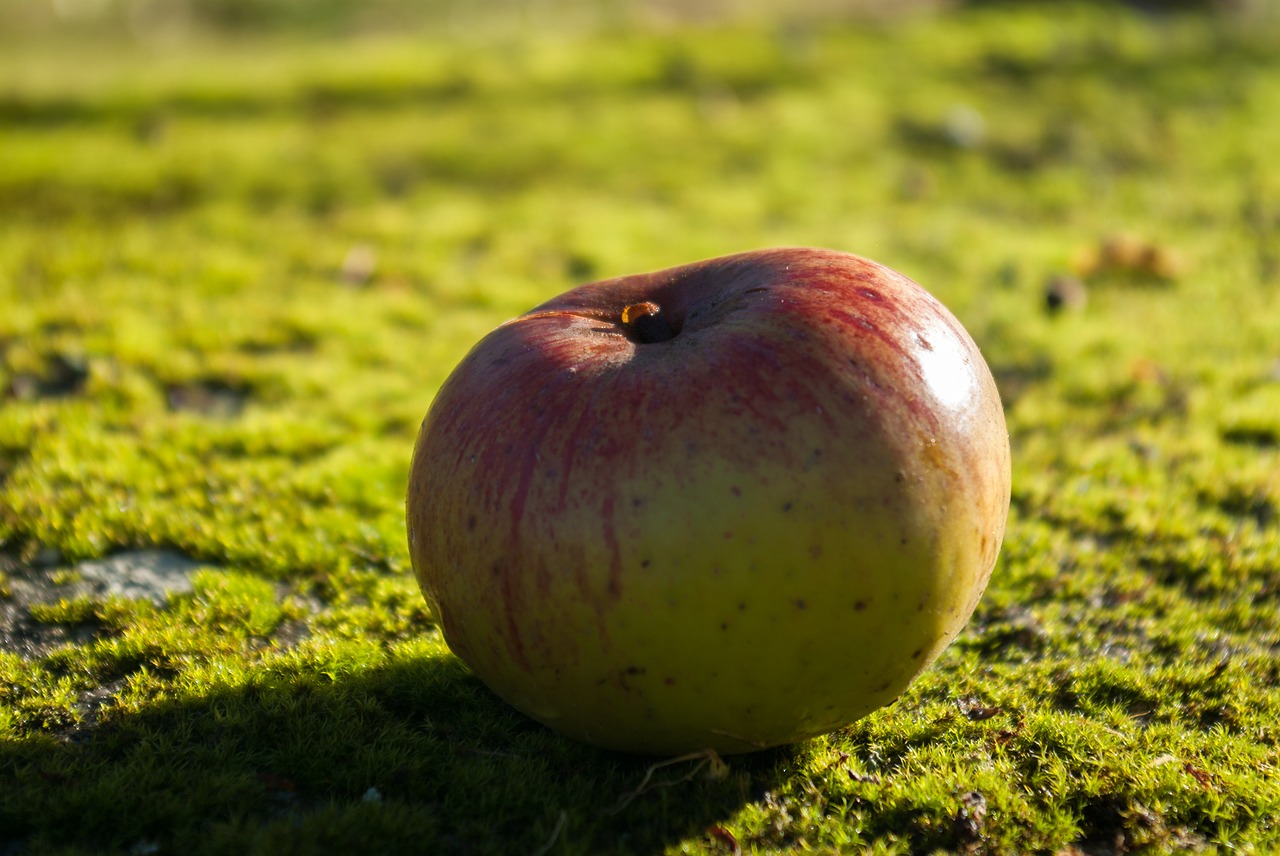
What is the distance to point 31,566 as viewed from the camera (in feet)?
13.3

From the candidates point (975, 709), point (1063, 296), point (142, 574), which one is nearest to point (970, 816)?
point (975, 709)

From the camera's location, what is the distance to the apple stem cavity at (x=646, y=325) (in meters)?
3.17

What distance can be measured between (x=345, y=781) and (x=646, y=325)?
1.48 metres

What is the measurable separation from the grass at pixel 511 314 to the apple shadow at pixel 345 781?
0.01 meters

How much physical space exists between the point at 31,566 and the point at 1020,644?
138 inches

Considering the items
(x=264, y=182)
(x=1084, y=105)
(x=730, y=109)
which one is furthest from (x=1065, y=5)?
(x=264, y=182)

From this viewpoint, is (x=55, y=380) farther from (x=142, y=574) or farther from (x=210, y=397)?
(x=142, y=574)

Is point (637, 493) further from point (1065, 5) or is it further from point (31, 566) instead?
point (1065, 5)

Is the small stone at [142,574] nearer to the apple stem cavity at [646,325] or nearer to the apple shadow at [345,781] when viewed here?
the apple shadow at [345,781]

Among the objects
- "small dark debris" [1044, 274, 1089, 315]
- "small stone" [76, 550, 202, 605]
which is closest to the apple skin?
"small stone" [76, 550, 202, 605]

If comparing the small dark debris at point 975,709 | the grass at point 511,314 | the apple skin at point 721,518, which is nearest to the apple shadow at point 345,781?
the grass at point 511,314

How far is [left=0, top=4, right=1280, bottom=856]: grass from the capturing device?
2.92 m

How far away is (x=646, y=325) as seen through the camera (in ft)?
10.5

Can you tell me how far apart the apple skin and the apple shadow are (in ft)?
0.50
